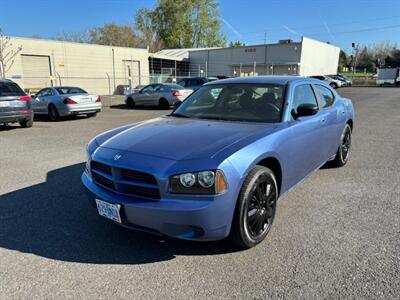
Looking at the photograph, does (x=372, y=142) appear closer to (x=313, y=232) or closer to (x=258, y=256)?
(x=313, y=232)

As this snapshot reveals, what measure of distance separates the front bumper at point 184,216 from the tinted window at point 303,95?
191cm

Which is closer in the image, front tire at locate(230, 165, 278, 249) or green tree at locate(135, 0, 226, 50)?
front tire at locate(230, 165, 278, 249)

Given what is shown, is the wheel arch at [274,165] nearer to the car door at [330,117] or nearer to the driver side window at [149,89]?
the car door at [330,117]

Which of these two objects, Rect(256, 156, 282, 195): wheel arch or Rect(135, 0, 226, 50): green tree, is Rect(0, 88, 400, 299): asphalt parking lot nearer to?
Rect(256, 156, 282, 195): wheel arch

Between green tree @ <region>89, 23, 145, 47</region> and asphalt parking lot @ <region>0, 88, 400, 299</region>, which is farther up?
green tree @ <region>89, 23, 145, 47</region>

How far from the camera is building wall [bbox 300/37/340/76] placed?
143 feet

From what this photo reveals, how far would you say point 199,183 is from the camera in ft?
9.34

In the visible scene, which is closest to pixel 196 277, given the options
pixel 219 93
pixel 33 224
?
pixel 33 224

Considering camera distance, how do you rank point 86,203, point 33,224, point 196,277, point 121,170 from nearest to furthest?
point 196,277 < point 121,170 < point 33,224 < point 86,203

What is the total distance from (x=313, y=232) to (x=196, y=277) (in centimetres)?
144

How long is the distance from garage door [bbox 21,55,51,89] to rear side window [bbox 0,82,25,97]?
49.8ft

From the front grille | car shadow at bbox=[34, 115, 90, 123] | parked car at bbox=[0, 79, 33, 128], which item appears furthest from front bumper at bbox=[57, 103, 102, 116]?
the front grille

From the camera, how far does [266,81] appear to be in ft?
15.0

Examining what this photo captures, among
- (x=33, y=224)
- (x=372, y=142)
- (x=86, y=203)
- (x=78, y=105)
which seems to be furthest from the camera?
(x=78, y=105)
